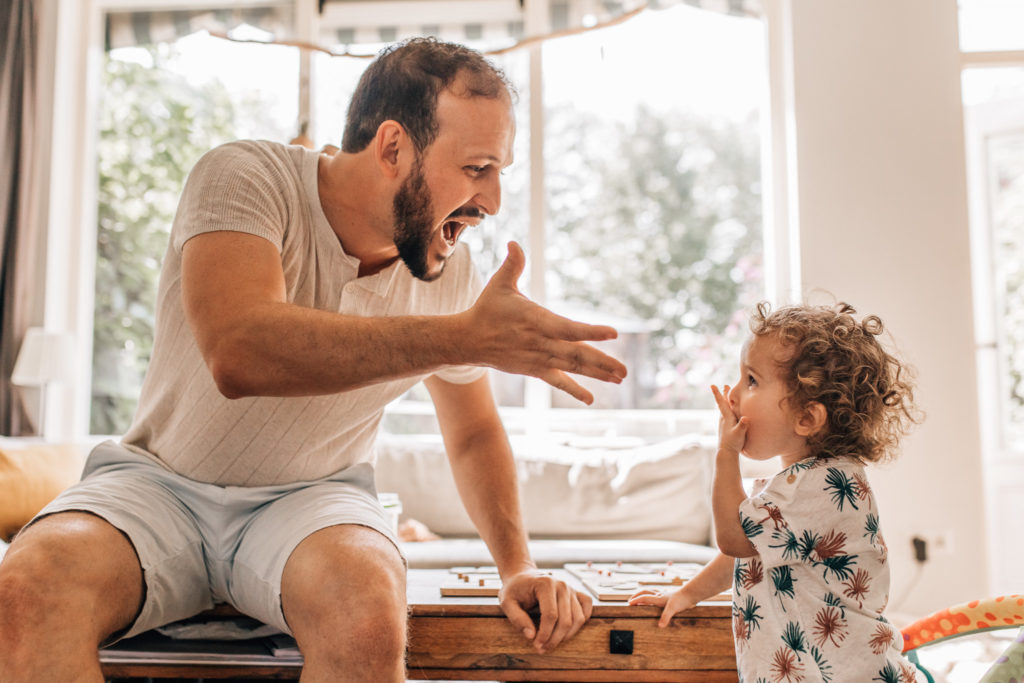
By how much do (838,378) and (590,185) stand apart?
2680 millimetres

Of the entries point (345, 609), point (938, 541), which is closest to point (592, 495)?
point (938, 541)

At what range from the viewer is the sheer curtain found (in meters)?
3.70

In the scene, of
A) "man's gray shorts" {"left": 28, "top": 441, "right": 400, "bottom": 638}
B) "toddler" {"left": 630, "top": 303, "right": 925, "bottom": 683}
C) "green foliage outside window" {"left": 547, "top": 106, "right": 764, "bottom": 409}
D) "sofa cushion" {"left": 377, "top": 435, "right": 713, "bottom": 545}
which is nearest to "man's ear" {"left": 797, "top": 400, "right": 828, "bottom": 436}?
"toddler" {"left": 630, "top": 303, "right": 925, "bottom": 683}

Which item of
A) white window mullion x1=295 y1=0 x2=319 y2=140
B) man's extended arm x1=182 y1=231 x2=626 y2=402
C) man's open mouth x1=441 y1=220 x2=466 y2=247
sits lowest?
man's extended arm x1=182 y1=231 x2=626 y2=402

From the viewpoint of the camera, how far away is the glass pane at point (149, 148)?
402 cm

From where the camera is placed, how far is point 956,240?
3430 mm

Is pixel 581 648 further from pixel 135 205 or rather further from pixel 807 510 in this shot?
pixel 135 205

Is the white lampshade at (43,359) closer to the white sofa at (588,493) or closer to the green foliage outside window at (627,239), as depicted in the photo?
the white sofa at (588,493)

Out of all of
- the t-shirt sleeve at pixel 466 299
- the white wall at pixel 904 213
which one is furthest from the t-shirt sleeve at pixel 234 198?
the white wall at pixel 904 213

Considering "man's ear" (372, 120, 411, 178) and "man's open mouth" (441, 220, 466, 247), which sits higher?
"man's ear" (372, 120, 411, 178)

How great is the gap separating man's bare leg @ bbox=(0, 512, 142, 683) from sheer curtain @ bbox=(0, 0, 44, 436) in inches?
119

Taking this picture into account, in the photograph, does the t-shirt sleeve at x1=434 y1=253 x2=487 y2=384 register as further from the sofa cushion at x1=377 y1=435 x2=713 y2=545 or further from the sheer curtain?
the sheer curtain

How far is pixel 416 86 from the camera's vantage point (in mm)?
1433

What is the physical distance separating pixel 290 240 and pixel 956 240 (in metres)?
3.06
